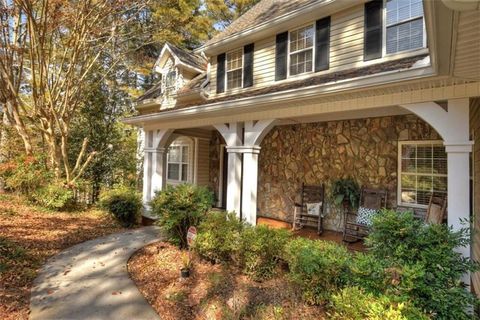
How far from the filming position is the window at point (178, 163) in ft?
37.7

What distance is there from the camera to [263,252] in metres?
4.66

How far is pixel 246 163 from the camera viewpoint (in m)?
6.27

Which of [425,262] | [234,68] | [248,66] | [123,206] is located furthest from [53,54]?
[425,262]

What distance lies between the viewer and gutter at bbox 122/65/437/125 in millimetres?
3951

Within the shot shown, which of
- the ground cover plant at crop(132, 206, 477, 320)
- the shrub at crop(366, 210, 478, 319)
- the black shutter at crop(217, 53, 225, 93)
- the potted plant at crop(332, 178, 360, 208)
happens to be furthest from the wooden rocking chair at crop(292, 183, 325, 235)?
the shrub at crop(366, 210, 478, 319)

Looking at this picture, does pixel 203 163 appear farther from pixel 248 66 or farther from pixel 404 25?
pixel 404 25

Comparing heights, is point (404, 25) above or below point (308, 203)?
Answer: above

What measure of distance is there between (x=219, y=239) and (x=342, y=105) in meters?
3.17

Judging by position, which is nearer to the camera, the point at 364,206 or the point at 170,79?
the point at 364,206

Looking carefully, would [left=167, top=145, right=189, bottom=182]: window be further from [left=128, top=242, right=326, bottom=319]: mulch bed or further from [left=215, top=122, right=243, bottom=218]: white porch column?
[left=128, top=242, right=326, bottom=319]: mulch bed

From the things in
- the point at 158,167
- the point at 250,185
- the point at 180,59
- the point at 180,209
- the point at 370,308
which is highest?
the point at 180,59

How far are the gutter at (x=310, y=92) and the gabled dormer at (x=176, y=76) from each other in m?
2.64

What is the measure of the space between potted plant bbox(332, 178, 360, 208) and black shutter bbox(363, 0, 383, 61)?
8.92 ft

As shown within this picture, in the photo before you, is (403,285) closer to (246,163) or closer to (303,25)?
(246,163)
